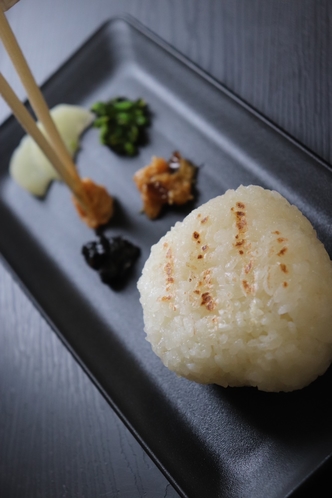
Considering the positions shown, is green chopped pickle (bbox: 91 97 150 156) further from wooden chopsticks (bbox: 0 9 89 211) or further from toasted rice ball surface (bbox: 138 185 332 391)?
toasted rice ball surface (bbox: 138 185 332 391)

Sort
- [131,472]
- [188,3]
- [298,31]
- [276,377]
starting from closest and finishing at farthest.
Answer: [276,377] → [131,472] → [298,31] → [188,3]

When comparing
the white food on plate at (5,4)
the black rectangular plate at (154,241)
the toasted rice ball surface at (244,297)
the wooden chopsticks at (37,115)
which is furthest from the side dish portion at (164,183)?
the white food on plate at (5,4)

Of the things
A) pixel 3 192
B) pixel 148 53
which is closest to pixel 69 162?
pixel 3 192

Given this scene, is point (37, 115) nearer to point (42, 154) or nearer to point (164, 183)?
point (42, 154)

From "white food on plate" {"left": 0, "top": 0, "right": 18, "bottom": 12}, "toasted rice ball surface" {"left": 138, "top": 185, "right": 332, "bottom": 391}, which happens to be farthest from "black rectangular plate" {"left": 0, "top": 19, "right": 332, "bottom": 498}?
"white food on plate" {"left": 0, "top": 0, "right": 18, "bottom": 12}

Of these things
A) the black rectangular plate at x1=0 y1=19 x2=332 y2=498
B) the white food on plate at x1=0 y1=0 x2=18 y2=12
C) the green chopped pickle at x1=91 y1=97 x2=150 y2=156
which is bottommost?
the black rectangular plate at x1=0 y1=19 x2=332 y2=498

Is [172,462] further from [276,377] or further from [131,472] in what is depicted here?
[276,377]
